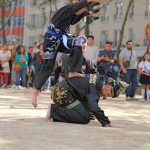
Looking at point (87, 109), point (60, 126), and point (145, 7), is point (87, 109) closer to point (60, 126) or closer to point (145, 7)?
point (60, 126)

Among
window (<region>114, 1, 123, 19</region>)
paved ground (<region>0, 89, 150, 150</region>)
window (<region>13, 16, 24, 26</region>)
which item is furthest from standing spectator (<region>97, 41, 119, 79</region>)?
window (<region>13, 16, 24, 26</region>)

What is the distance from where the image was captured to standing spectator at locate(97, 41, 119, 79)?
15.7m

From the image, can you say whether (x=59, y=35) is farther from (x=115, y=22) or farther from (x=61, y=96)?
(x=115, y=22)

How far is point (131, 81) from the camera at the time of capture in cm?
1667

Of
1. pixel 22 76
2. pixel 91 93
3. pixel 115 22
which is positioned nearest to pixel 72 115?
pixel 91 93

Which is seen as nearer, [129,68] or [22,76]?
[129,68]

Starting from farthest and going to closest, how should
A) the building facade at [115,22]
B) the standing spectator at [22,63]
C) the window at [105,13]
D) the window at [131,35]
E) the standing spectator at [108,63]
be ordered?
1. the window at [105,13]
2. the window at [131,35]
3. the building facade at [115,22]
4. the standing spectator at [22,63]
5. the standing spectator at [108,63]

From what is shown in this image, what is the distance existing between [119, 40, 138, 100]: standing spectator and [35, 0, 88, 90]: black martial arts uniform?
727 cm

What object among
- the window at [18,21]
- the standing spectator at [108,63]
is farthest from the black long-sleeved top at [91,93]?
the window at [18,21]

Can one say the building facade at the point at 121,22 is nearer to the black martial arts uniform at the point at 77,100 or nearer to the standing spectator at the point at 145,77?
the standing spectator at the point at 145,77

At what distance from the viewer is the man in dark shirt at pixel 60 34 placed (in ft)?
29.0

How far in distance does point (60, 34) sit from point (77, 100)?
110cm

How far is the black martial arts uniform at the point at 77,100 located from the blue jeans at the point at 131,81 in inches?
309

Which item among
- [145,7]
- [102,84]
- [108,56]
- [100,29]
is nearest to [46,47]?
[102,84]
